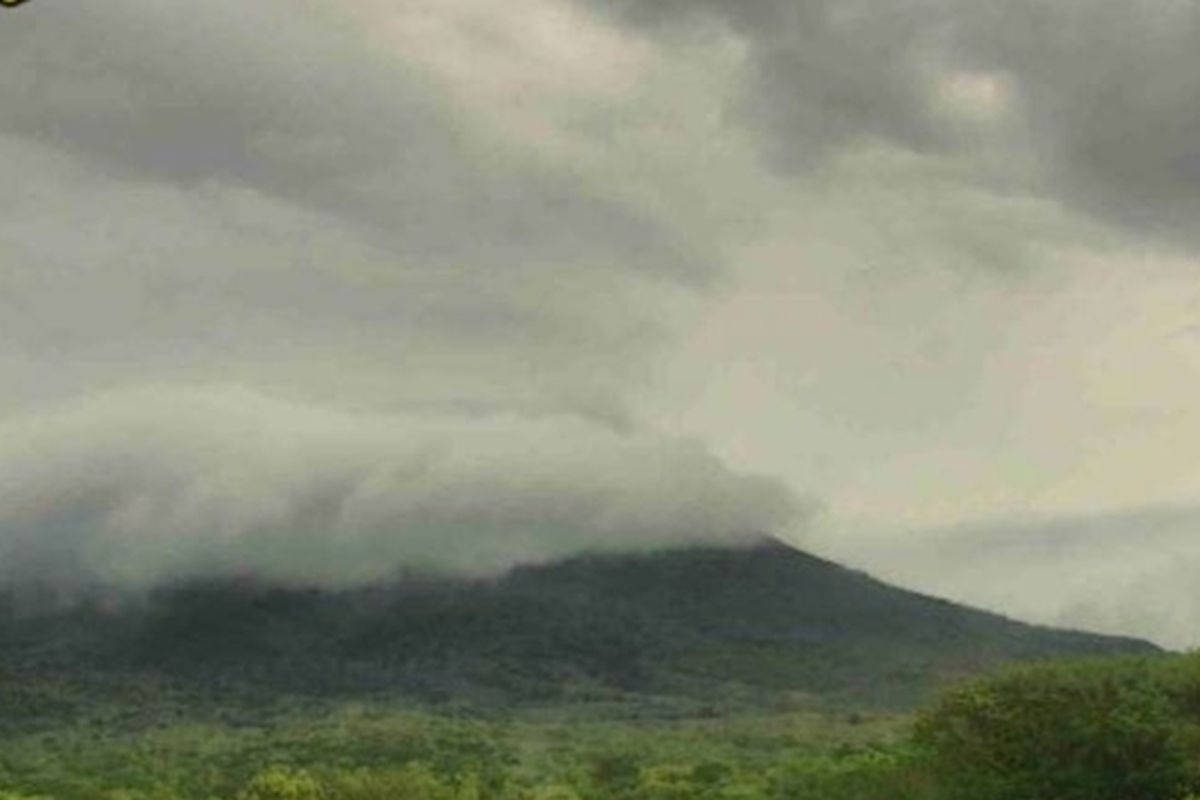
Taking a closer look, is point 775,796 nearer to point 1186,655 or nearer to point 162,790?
point 1186,655

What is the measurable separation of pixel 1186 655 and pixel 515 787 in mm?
74127

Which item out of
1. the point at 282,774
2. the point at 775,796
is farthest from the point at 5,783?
the point at 775,796

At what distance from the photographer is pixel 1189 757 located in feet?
325

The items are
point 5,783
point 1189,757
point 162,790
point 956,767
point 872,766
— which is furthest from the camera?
point 5,783

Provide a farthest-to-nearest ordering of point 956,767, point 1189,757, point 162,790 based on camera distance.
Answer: point 162,790 < point 956,767 < point 1189,757

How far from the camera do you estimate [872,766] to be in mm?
120250

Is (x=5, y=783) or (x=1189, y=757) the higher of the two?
(x=1189, y=757)

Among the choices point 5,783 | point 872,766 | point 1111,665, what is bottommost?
point 5,783

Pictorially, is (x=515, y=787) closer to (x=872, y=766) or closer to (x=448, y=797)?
(x=448, y=797)

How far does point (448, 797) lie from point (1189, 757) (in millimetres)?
50887

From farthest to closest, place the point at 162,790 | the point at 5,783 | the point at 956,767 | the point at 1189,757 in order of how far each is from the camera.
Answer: the point at 5,783, the point at 162,790, the point at 956,767, the point at 1189,757

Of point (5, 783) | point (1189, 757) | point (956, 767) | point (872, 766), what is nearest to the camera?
point (1189, 757)

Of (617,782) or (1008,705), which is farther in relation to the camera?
(617,782)

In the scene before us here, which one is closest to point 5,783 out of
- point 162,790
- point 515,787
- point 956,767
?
point 162,790
